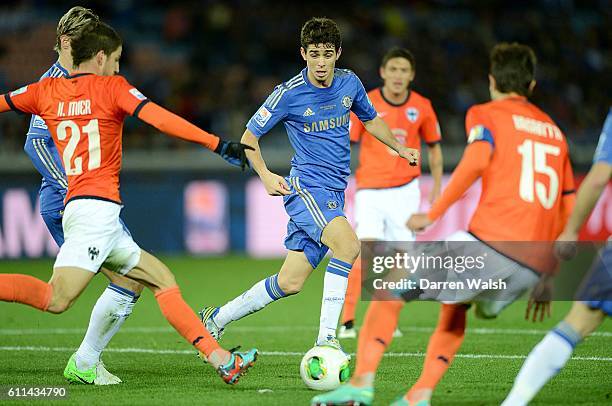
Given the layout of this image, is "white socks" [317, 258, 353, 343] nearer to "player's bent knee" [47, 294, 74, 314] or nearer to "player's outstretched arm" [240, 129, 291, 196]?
"player's outstretched arm" [240, 129, 291, 196]

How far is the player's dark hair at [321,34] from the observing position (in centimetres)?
715

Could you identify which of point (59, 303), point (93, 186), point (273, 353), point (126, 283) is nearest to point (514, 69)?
point (93, 186)

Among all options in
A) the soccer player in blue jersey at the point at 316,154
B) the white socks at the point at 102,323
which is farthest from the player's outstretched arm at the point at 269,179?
the white socks at the point at 102,323

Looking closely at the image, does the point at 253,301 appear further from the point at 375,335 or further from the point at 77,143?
the point at 375,335

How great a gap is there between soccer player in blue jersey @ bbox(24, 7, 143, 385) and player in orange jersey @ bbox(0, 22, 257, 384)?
1.16ft

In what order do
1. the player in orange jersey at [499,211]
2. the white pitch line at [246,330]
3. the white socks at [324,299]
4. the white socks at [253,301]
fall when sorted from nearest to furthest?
the player in orange jersey at [499,211] < the white socks at [324,299] < the white socks at [253,301] < the white pitch line at [246,330]

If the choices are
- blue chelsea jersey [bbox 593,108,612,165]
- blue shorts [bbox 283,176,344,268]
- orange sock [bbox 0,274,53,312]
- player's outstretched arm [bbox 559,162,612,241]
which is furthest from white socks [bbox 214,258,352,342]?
blue chelsea jersey [bbox 593,108,612,165]

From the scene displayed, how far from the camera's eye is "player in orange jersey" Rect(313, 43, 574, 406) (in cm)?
524

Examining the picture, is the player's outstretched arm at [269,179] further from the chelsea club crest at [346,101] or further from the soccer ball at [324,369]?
the soccer ball at [324,369]

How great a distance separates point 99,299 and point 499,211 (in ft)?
9.70

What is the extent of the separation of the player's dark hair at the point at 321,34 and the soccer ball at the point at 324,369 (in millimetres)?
2171

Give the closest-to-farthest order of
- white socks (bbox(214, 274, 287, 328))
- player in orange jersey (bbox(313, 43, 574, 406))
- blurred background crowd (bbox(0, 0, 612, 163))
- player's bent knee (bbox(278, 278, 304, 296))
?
player in orange jersey (bbox(313, 43, 574, 406))
player's bent knee (bbox(278, 278, 304, 296))
white socks (bbox(214, 274, 287, 328))
blurred background crowd (bbox(0, 0, 612, 163))

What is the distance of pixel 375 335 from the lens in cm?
536

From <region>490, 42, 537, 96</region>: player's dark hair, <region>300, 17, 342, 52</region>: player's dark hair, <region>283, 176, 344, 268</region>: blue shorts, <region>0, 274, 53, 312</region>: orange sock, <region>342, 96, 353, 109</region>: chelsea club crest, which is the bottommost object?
<region>0, 274, 53, 312</region>: orange sock
